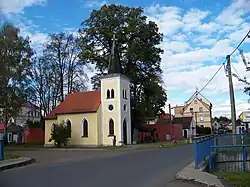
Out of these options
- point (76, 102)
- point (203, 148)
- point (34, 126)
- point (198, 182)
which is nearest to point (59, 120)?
point (76, 102)

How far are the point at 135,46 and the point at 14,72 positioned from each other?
632 inches

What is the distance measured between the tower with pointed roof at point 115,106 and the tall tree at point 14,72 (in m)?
9.92

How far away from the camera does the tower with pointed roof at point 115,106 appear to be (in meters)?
44.1

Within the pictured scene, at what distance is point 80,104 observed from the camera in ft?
156

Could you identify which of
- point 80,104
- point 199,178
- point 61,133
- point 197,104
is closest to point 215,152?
point 199,178

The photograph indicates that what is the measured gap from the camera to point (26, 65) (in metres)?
45.4

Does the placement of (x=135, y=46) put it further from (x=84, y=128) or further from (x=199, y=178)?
(x=199, y=178)

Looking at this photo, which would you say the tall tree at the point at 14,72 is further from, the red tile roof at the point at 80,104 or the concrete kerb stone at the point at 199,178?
the concrete kerb stone at the point at 199,178

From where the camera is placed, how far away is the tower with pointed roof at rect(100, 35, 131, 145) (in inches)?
1737

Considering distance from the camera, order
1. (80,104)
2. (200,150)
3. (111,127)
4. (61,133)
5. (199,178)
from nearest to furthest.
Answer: (199,178) → (200,150) → (61,133) → (111,127) → (80,104)

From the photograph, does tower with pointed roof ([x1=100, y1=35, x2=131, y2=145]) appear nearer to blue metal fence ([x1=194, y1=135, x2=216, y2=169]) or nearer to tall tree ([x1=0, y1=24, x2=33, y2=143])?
tall tree ([x1=0, y1=24, x2=33, y2=143])

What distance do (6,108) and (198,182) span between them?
35.9 m

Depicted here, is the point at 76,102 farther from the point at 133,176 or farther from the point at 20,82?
the point at 133,176

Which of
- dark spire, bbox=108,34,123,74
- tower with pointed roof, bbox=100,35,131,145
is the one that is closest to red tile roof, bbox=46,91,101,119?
tower with pointed roof, bbox=100,35,131,145
